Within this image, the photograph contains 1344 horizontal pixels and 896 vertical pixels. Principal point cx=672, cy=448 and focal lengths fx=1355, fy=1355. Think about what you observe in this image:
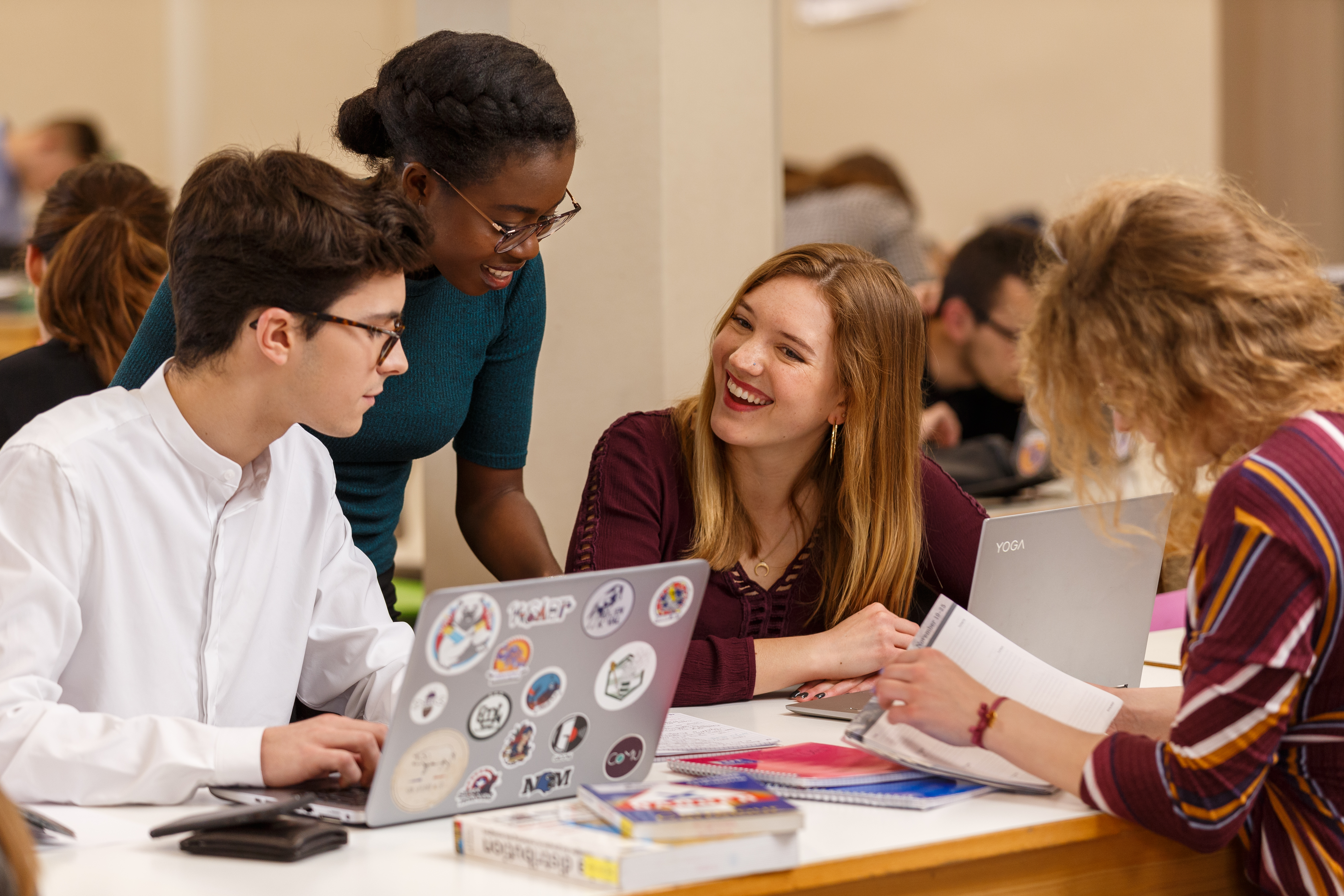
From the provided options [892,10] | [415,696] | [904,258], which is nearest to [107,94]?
[892,10]

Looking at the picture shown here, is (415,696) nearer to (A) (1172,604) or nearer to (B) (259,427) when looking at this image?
(B) (259,427)

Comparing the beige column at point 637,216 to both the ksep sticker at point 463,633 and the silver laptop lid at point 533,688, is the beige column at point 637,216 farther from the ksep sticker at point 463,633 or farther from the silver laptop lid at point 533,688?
the ksep sticker at point 463,633

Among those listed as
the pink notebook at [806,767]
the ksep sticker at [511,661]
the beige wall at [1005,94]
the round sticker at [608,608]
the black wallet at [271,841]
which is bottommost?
the pink notebook at [806,767]

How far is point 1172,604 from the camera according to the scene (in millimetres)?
2301

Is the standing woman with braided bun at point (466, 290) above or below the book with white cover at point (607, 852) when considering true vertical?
above

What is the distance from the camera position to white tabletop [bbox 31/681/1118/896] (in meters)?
1.08

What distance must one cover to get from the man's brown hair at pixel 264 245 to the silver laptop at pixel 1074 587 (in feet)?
2.56

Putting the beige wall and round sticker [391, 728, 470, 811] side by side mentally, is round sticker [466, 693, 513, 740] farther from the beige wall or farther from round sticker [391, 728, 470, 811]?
the beige wall

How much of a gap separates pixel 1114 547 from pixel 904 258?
2710 mm

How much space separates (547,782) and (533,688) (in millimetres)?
117

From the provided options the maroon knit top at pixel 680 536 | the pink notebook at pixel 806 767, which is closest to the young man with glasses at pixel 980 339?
the maroon knit top at pixel 680 536

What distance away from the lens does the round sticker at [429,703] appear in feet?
3.79

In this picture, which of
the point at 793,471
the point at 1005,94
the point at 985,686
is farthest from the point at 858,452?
the point at 1005,94

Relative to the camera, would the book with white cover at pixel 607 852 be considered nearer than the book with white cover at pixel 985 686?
Yes
